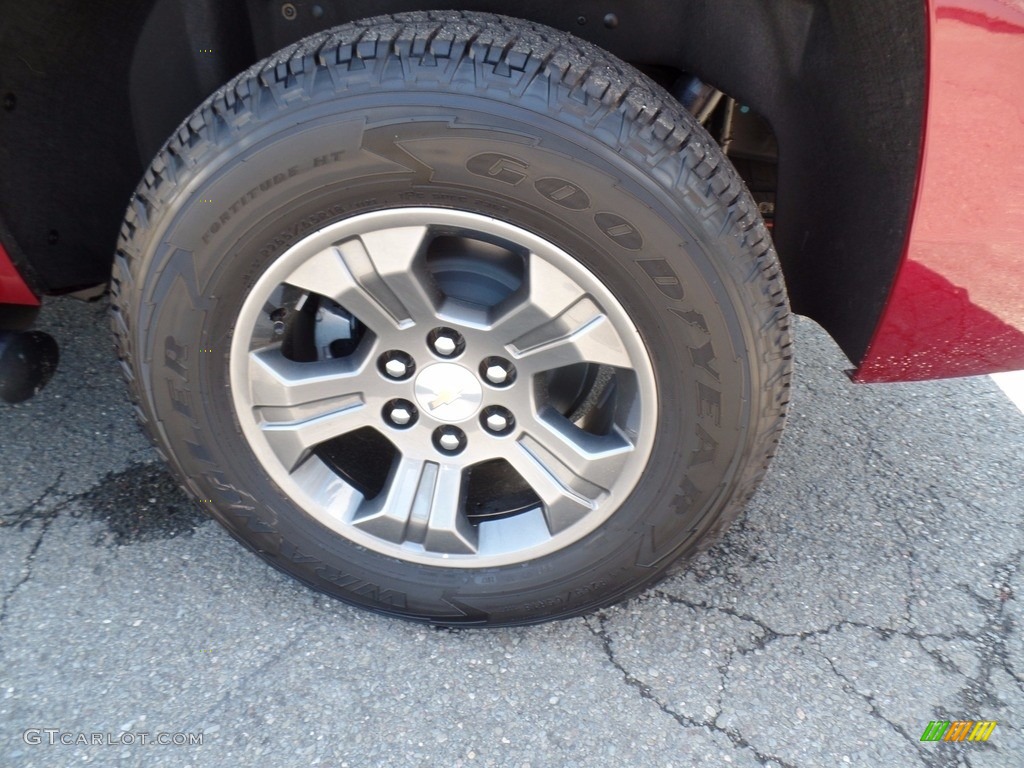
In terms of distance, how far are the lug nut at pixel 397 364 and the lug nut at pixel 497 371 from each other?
0.47 feet

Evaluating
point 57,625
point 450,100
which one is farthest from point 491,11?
point 57,625

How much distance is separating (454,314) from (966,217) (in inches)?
35.7

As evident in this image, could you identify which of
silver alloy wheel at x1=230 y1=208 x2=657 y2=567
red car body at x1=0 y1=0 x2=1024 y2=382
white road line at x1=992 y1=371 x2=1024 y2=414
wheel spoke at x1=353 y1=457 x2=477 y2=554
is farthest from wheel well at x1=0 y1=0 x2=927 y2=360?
white road line at x1=992 y1=371 x2=1024 y2=414

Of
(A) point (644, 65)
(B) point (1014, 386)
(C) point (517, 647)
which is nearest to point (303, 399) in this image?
(C) point (517, 647)

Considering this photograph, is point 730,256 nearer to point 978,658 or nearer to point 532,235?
point 532,235

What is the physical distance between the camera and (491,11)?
160 cm

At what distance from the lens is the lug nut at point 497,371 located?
151 cm

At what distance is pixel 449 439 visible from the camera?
5.29ft

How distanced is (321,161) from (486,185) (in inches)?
11.3

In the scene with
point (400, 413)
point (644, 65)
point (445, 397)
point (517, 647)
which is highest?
point (644, 65)

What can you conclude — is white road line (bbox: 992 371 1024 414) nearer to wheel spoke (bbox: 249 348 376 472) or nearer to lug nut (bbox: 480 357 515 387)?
lug nut (bbox: 480 357 515 387)

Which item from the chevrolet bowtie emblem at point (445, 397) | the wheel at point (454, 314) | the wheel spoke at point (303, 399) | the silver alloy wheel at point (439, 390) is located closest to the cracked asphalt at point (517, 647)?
the wheel at point (454, 314)

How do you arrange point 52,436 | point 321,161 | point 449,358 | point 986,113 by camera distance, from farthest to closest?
point 52,436, point 449,358, point 321,161, point 986,113

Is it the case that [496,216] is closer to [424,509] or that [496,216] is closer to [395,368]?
[395,368]
